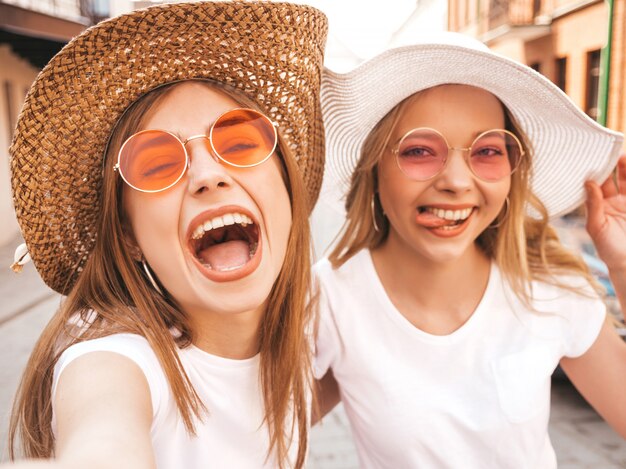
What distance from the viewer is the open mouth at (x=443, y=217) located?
6.12ft

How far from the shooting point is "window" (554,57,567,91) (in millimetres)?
15172

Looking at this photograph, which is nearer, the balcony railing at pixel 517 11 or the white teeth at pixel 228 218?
the white teeth at pixel 228 218

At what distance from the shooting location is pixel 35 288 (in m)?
9.43

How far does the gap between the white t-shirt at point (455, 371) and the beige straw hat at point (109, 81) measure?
31.7 inches

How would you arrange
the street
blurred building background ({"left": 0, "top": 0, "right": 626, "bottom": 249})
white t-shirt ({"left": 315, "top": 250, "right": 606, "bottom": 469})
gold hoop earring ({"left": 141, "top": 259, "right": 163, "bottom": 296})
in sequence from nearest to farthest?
1. gold hoop earring ({"left": 141, "top": 259, "right": 163, "bottom": 296})
2. white t-shirt ({"left": 315, "top": 250, "right": 606, "bottom": 469})
3. the street
4. blurred building background ({"left": 0, "top": 0, "right": 626, "bottom": 249})

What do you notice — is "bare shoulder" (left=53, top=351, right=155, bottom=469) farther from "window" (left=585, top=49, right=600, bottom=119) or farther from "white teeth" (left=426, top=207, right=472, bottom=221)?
"window" (left=585, top=49, right=600, bottom=119)

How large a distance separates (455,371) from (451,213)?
0.52 metres

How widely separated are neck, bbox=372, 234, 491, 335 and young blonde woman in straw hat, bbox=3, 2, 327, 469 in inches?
21.5

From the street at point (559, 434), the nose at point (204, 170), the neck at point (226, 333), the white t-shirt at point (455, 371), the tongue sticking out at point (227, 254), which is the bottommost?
the street at point (559, 434)

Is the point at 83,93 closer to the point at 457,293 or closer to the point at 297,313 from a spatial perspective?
the point at 297,313

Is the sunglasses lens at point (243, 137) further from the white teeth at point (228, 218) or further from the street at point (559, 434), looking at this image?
the street at point (559, 434)

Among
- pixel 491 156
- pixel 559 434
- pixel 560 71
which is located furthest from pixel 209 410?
pixel 560 71

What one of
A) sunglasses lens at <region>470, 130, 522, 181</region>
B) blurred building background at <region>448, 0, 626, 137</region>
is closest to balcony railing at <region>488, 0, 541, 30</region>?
blurred building background at <region>448, 0, 626, 137</region>

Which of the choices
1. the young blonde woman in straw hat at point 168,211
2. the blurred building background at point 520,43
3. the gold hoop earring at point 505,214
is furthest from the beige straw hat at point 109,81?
the blurred building background at point 520,43
